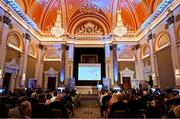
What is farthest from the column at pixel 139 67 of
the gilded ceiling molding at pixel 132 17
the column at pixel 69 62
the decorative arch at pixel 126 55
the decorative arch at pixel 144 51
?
the column at pixel 69 62

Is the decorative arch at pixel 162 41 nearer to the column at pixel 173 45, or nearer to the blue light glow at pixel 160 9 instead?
the column at pixel 173 45

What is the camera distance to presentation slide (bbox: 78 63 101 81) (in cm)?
1570

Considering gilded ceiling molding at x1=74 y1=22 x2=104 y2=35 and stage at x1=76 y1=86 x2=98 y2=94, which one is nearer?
stage at x1=76 y1=86 x2=98 y2=94

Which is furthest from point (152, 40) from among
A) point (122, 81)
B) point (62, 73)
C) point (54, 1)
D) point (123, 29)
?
point (54, 1)

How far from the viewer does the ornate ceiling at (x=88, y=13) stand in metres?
13.5

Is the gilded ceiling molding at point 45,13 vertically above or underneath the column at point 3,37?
above

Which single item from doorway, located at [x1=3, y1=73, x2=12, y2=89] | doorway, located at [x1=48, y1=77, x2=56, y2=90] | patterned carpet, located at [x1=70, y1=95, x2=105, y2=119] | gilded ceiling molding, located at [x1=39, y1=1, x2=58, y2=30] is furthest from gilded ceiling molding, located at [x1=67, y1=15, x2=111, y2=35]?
patterned carpet, located at [x1=70, y1=95, x2=105, y2=119]

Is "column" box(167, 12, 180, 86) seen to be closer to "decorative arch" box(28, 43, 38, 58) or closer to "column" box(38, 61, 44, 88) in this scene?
"decorative arch" box(28, 43, 38, 58)

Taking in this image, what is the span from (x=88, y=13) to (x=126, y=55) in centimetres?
663

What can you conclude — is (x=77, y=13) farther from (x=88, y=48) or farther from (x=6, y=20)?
(x=6, y=20)

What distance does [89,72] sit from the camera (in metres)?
15.7

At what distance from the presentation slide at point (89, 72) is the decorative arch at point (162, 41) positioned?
6.57m

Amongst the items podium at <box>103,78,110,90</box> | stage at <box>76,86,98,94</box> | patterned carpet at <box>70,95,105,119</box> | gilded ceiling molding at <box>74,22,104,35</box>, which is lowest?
patterned carpet at <box>70,95,105,119</box>

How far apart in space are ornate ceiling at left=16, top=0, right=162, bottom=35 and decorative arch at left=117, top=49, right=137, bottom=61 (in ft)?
8.39
